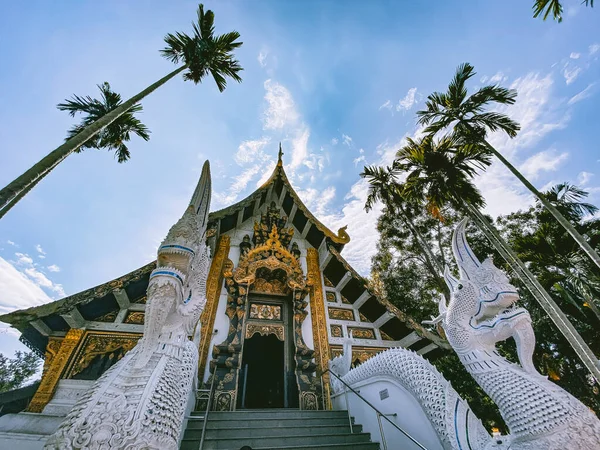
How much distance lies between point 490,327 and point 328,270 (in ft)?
16.6

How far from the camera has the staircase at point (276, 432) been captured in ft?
10.6

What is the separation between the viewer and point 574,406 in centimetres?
192

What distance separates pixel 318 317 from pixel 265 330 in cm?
130

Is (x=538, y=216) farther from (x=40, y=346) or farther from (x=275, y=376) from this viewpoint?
(x=40, y=346)

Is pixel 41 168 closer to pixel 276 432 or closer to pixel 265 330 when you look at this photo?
pixel 276 432

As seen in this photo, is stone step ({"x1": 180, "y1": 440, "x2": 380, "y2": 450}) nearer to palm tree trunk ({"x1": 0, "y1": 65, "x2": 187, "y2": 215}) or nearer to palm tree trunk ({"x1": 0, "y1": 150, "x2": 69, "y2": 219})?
palm tree trunk ({"x1": 0, "y1": 65, "x2": 187, "y2": 215})

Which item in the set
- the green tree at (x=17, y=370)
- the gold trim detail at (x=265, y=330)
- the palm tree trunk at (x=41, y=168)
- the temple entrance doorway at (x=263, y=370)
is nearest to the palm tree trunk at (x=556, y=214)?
the gold trim detail at (x=265, y=330)

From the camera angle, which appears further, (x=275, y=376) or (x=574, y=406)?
(x=275, y=376)

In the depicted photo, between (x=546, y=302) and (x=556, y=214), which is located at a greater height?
(x=556, y=214)

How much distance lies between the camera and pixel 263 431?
3.54 meters

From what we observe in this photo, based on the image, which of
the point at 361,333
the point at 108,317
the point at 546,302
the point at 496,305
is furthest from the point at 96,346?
the point at 546,302

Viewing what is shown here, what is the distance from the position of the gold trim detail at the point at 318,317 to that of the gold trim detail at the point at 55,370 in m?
4.43

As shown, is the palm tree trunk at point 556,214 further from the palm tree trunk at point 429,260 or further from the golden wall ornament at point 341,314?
the golden wall ornament at point 341,314

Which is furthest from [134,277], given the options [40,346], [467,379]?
[467,379]
